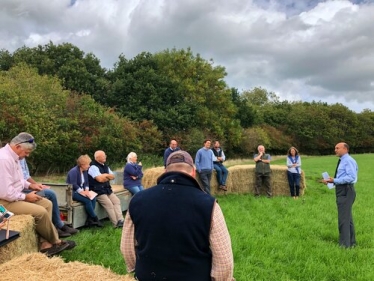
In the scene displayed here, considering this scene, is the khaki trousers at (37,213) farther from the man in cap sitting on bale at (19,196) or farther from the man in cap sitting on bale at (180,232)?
the man in cap sitting on bale at (180,232)

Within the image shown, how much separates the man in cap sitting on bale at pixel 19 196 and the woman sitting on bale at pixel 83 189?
1.82 metres

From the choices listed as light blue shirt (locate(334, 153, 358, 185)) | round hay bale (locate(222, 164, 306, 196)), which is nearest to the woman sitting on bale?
light blue shirt (locate(334, 153, 358, 185))

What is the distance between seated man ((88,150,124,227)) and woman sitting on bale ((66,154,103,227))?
24cm

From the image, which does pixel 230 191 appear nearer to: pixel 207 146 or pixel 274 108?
pixel 207 146

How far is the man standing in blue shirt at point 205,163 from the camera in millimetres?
11684

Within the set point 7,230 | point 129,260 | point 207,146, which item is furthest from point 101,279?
point 207,146

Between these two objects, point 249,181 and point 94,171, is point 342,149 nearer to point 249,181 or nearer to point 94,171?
point 94,171

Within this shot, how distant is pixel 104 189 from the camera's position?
8.05m

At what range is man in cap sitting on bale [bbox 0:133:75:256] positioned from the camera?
5.16 metres

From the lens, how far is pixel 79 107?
22.1 meters

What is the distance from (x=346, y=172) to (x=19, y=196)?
5.77 metres

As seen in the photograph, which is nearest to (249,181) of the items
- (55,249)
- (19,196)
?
(55,249)

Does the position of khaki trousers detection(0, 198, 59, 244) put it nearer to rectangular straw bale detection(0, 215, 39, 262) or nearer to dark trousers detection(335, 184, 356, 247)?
rectangular straw bale detection(0, 215, 39, 262)

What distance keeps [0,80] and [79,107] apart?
5.54 metres
